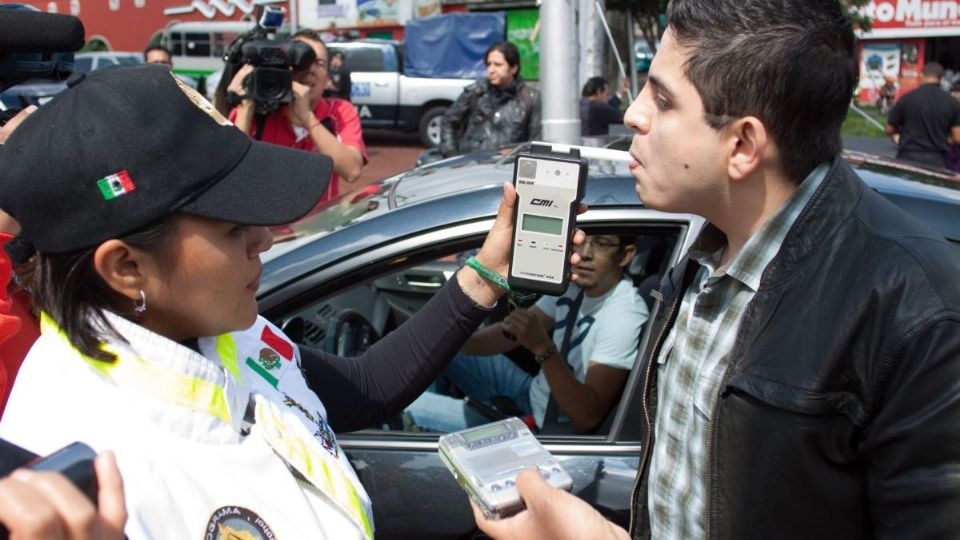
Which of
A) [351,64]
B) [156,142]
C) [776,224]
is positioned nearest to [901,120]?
[776,224]

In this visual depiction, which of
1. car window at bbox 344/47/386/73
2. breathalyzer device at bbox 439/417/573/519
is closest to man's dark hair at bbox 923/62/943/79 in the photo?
breathalyzer device at bbox 439/417/573/519

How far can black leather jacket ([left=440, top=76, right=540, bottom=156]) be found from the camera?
6.88 m

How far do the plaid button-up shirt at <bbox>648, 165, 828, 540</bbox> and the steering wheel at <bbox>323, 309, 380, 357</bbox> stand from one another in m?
1.18

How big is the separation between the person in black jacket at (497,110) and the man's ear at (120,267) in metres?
5.58

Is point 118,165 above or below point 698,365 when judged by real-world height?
above

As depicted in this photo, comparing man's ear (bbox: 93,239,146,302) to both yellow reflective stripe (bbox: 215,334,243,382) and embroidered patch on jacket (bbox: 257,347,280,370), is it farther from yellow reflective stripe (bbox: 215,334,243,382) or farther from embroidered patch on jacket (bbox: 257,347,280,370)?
embroidered patch on jacket (bbox: 257,347,280,370)

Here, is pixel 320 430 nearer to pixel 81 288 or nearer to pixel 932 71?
pixel 81 288

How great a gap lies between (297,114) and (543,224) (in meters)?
2.75

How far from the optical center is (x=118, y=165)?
1185 mm

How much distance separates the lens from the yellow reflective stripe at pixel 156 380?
120cm

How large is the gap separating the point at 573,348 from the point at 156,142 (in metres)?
1.66

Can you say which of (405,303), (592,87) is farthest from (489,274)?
(592,87)

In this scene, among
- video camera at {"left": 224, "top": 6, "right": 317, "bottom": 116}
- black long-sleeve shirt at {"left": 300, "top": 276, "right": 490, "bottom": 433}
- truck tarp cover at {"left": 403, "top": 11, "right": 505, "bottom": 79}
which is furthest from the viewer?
truck tarp cover at {"left": 403, "top": 11, "right": 505, "bottom": 79}

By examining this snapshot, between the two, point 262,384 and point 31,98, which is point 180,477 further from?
point 31,98
